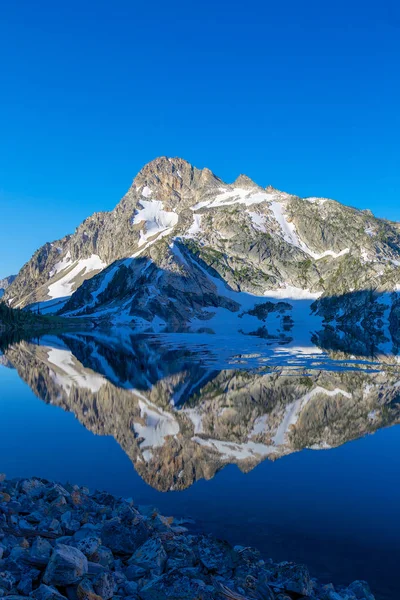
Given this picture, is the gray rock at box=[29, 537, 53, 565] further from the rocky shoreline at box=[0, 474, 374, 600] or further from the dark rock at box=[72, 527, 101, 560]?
the dark rock at box=[72, 527, 101, 560]

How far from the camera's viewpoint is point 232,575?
33.2ft

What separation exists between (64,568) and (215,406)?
875 inches

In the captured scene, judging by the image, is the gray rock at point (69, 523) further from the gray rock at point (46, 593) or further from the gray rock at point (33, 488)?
the gray rock at point (46, 593)

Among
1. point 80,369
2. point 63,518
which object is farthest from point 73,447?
point 80,369

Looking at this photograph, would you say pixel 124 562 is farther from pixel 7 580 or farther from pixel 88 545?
pixel 7 580

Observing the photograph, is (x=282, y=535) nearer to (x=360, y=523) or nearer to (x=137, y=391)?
(x=360, y=523)

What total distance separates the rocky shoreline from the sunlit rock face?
4.98 meters

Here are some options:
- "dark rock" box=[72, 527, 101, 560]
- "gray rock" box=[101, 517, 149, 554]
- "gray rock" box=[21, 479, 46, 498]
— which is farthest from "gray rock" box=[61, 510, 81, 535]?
"gray rock" box=[21, 479, 46, 498]

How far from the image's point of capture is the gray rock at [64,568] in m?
8.44

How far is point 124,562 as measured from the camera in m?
10.5

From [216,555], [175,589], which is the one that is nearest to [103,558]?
[175,589]

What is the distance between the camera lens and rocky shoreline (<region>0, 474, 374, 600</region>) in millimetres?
8547

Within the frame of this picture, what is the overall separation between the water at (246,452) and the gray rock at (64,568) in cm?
559

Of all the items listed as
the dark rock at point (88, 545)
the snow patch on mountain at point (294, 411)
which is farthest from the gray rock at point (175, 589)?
the snow patch on mountain at point (294, 411)
